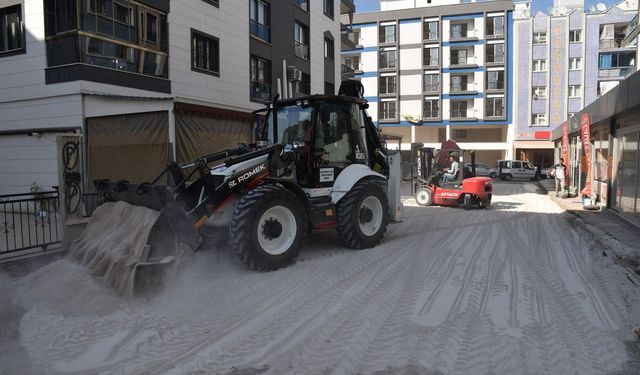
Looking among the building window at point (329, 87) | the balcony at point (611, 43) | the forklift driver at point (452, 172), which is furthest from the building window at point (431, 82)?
the forklift driver at point (452, 172)

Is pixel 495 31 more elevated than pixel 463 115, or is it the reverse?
pixel 495 31

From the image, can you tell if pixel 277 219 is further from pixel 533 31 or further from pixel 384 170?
pixel 533 31

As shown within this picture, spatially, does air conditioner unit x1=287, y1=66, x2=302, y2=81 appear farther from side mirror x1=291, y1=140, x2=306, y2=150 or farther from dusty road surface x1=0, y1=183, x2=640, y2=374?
dusty road surface x1=0, y1=183, x2=640, y2=374

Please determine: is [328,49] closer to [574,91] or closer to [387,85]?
[387,85]

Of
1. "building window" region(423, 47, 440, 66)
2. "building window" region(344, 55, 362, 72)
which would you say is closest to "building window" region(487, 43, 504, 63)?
"building window" region(423, 47, 440, 66)

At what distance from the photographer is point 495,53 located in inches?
1986

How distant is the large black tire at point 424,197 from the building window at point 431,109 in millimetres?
38070

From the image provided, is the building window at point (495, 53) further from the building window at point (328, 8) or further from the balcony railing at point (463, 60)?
the building window at point (328, 8)

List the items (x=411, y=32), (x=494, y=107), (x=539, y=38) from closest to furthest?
(x=539, y=38) → (x=494, y=107) → (x=411, y=32)

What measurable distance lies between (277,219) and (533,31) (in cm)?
4994

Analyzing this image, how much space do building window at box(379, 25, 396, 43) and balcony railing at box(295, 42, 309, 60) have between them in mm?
31466

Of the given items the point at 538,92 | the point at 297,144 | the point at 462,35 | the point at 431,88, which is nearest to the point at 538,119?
the point at 538,92

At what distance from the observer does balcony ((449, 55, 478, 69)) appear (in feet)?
167

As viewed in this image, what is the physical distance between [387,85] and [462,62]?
8516mm
